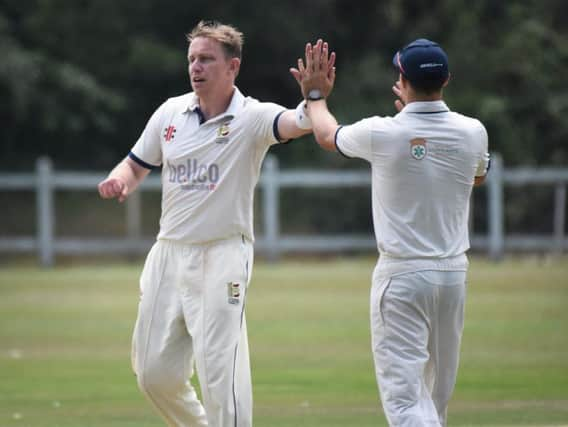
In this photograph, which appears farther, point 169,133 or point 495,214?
point 495,214

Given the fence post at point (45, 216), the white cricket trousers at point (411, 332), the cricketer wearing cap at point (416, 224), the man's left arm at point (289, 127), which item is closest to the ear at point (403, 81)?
the cricketer wearing cap at point (416, 224)

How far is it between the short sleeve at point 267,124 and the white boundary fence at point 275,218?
820 inches

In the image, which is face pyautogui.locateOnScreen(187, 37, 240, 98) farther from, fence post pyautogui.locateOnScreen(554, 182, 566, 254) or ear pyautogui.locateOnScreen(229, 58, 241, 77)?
fence post pyautogui.locateOnScreen(554, 182, 566, 254)

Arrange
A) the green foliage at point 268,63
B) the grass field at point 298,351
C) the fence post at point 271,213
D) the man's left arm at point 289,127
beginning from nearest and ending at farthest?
the man's left arm at point 289,127
the grass field at point 298,351
the fence post at point 271,213
the green foliage at point 268,63

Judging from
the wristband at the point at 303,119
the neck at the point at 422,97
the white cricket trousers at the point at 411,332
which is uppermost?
the neck at the point at 422,97

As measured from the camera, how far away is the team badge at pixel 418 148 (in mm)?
7164

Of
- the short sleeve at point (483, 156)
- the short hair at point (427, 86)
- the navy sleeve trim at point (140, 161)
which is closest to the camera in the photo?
the short hair at point (427, 86)

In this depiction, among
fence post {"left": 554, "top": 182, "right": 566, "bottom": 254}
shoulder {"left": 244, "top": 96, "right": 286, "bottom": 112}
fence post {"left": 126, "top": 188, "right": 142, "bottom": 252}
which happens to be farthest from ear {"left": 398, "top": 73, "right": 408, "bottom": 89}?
fence post {"left": 554, "top": 182, "right": 566, "bottom": 254}

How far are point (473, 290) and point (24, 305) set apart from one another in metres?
6.95

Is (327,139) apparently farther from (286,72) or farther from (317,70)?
(286,72)

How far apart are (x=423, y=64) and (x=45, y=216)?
22.7 meters

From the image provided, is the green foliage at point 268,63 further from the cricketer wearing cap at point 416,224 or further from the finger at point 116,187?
the cricketer wearing cap at point 416,224

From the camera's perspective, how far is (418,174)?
718cm

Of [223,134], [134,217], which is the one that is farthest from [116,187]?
[134,217]
